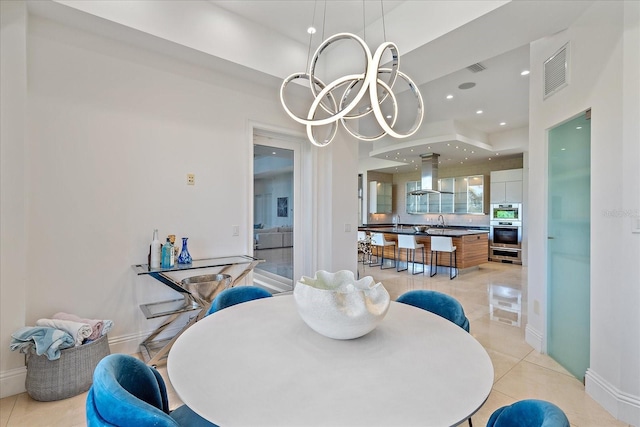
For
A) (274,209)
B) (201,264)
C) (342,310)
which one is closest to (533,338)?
(342,310)

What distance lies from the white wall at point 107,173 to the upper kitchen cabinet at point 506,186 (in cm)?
674

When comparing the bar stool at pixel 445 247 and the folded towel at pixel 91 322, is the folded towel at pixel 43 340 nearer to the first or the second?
the folded towel at pixel 91 322

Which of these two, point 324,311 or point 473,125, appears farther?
point 473,125

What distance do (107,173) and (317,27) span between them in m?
2.51

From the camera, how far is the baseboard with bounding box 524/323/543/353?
284cm

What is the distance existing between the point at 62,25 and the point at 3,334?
237cm

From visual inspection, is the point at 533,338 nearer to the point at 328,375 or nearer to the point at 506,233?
the point at 328,375

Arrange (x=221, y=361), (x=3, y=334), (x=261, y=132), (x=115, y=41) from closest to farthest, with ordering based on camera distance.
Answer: (x=221, y=361)
(x=3, y=334)
(x=115, y=41)
(x=261, y=132)

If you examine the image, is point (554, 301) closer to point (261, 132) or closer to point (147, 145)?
point (261, 132)

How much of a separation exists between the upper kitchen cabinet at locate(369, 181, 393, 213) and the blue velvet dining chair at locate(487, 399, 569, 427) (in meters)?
9.35

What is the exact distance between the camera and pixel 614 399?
193cm

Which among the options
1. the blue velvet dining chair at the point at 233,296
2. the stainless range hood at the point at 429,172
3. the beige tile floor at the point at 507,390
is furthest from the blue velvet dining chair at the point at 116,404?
the stainless range hood at the point at 429,172

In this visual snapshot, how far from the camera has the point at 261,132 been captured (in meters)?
3.63

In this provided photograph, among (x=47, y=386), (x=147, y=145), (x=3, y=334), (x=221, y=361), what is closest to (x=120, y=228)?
(x=147, y=145)
